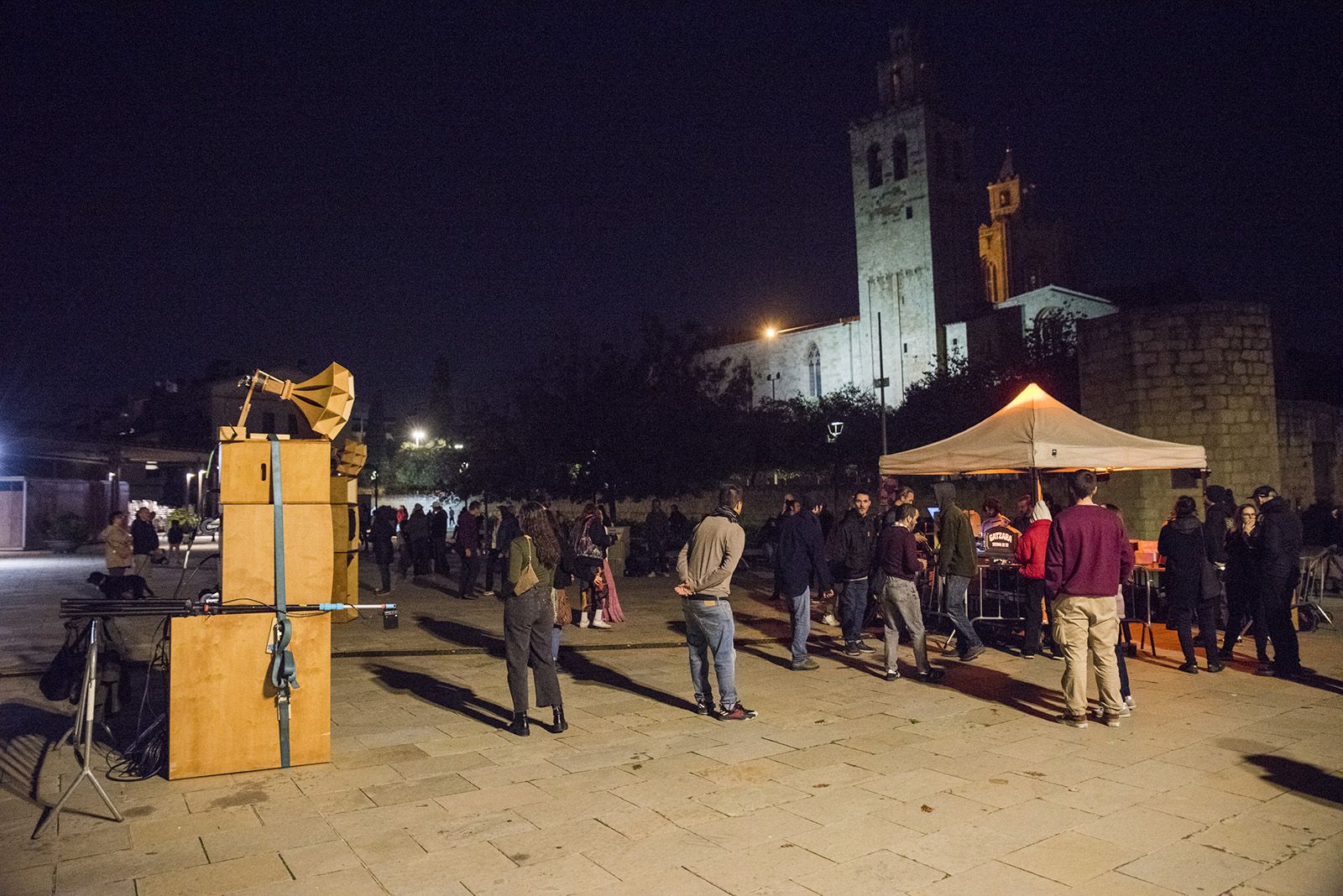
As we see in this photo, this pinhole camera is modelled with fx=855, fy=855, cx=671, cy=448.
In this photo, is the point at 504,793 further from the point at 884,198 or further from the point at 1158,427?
the point at 884,198

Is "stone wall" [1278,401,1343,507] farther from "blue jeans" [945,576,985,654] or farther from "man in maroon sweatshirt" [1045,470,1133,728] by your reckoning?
"man in maroon sweatshirt" [1045,470,1133,728]

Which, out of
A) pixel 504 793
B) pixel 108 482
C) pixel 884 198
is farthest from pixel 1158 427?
pixel 884 198

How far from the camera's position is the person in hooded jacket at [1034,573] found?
7863 mm

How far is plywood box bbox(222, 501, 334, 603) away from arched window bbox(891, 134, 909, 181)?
56.1 metres

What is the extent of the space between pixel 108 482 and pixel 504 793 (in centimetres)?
3269

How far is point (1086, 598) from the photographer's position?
234 inches

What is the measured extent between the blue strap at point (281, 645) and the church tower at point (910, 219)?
50.5 m

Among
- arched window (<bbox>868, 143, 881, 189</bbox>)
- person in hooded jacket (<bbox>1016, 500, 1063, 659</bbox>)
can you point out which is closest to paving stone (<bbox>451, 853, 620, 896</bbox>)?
person in hooded jacket (<bbox>1016, 500, 1063, 659</bbox>)

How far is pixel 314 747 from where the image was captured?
17.0 ft

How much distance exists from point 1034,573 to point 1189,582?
4.15 ft

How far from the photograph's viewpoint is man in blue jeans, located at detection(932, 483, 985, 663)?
8188 mm

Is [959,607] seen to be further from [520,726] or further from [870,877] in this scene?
[870,877]

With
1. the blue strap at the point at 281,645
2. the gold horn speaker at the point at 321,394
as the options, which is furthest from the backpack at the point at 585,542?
the blue strap at the point at 281,645

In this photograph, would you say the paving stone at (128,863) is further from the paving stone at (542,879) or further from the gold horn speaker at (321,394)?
the gold horn speaker at (321,394)
